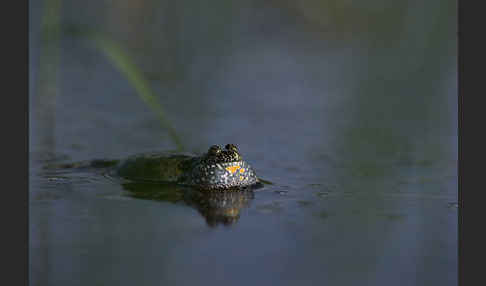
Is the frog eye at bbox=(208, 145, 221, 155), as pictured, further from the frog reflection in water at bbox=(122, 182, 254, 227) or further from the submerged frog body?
the frog reflection in water at bbox=(122, 182, 254, 227)

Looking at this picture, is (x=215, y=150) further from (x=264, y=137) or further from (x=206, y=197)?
(x=264, y=137)

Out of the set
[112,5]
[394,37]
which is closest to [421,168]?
[394,37]

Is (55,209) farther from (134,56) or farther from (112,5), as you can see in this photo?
(112,5)

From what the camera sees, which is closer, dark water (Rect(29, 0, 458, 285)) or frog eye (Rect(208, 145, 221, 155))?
dark water (Rect(29, 0, 458, 285))

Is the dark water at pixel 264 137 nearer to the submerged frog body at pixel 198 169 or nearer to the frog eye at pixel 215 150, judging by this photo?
the submerged frog body at pixel 198 169

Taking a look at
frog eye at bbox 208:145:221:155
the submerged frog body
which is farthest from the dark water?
frog eye at bbox 208:145:221:155

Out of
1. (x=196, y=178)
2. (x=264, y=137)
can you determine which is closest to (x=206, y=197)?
(x=196, y=178)
